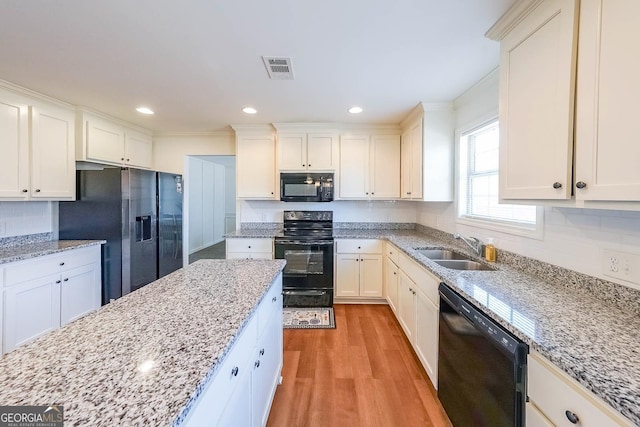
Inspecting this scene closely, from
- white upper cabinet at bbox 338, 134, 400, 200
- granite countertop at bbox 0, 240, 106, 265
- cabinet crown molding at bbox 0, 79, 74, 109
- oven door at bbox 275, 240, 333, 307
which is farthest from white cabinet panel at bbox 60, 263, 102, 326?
white upper cabinet at bbox 338, 134, 400, 200

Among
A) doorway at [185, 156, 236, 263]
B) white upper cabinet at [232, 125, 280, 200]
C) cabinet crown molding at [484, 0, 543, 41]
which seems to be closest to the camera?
cabinet crown molding at [484, 0, 543, 41]

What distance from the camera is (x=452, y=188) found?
9.35 ft

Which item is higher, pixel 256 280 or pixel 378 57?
pixel 378 57

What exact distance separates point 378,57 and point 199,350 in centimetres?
205

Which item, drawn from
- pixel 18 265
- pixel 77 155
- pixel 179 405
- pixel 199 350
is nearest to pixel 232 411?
pixel 199 350

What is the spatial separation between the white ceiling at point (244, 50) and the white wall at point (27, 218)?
1.17 m

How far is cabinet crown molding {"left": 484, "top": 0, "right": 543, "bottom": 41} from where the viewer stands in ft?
4.40

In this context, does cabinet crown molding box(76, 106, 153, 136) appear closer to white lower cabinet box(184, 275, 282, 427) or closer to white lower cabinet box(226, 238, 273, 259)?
white lower cabinet box(226, 238, 273, 259)

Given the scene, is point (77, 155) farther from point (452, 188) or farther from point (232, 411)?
point (452, 188)

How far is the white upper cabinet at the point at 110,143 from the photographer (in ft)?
9.83

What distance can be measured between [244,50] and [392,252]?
7.79 feet

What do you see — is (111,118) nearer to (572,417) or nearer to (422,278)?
(422,278)

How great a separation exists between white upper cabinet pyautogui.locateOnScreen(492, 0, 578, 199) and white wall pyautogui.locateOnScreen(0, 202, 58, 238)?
166 inches

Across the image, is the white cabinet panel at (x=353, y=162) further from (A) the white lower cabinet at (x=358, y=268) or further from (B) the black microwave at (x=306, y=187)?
(A) the white lower cabinet at (x=358, y=268)
